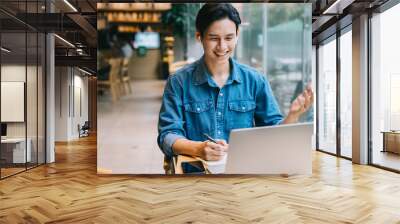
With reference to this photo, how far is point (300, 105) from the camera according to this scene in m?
6.21

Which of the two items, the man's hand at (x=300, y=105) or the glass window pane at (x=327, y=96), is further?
the glass window pane at (x=327, y=96)

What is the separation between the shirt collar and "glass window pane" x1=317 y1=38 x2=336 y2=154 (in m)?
5.01

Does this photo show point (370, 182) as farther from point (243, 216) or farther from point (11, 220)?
point (11, 220)

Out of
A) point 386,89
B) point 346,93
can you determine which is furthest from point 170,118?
point 346,93

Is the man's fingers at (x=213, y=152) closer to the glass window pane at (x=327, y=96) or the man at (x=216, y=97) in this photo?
the man at (x=216, y=97)

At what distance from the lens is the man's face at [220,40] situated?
5.82 metres

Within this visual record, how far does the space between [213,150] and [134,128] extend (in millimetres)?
1262

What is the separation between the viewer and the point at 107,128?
20.9ft

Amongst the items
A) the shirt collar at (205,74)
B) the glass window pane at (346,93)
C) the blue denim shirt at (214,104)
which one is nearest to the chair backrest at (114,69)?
the blue denim shirt at (214,104)

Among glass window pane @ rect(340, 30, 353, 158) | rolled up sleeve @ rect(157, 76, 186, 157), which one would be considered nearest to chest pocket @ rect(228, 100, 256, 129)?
rolled up sleeve @ rect(157, 76, 186, 157)

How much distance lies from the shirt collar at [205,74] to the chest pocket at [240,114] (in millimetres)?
316

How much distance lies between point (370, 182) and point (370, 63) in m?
2.96

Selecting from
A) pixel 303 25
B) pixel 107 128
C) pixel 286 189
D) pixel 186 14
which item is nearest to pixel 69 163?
pixel 107 128

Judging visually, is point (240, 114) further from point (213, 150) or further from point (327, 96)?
point (327, 96)
